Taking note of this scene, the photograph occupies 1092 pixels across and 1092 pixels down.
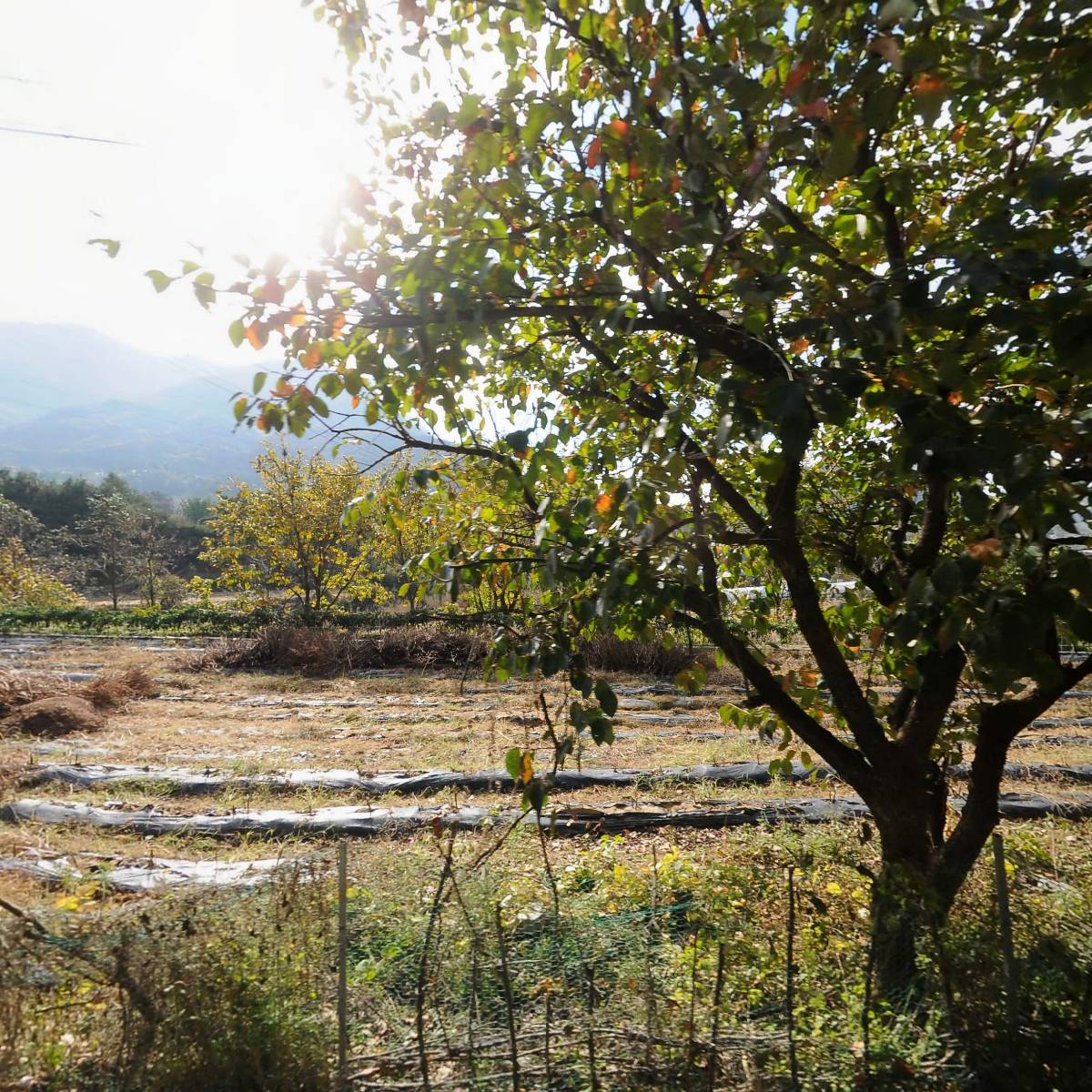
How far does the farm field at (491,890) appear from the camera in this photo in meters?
2.30

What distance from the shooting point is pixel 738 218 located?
6.97 feet

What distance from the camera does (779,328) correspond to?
1.63m

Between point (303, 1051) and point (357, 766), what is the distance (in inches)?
187

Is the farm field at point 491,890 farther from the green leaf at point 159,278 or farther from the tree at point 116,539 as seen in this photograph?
the tree at point 116,539

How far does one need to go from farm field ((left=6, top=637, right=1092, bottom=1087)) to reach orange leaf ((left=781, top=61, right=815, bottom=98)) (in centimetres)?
160

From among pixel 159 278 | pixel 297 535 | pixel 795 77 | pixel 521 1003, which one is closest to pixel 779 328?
pixel 795 77

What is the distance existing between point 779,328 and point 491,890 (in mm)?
2829

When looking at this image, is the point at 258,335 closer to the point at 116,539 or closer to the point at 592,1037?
the point at 592,1037

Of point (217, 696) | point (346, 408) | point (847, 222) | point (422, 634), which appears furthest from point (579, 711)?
point (422, 634)

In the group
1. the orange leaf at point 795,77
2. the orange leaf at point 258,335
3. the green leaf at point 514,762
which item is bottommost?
the green leaf at point 514,762

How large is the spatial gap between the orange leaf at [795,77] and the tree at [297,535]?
1569 centimetres

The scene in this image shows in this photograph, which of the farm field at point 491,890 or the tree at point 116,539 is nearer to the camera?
the farm field at point 491,890

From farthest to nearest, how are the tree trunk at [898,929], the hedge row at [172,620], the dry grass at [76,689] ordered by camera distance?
1. the hedge row at [172,620]
2. the dry grass at [76,689]
3. the tree trunk at [898,929]

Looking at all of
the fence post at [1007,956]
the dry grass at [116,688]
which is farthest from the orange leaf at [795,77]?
the dry grass at [116,688]
